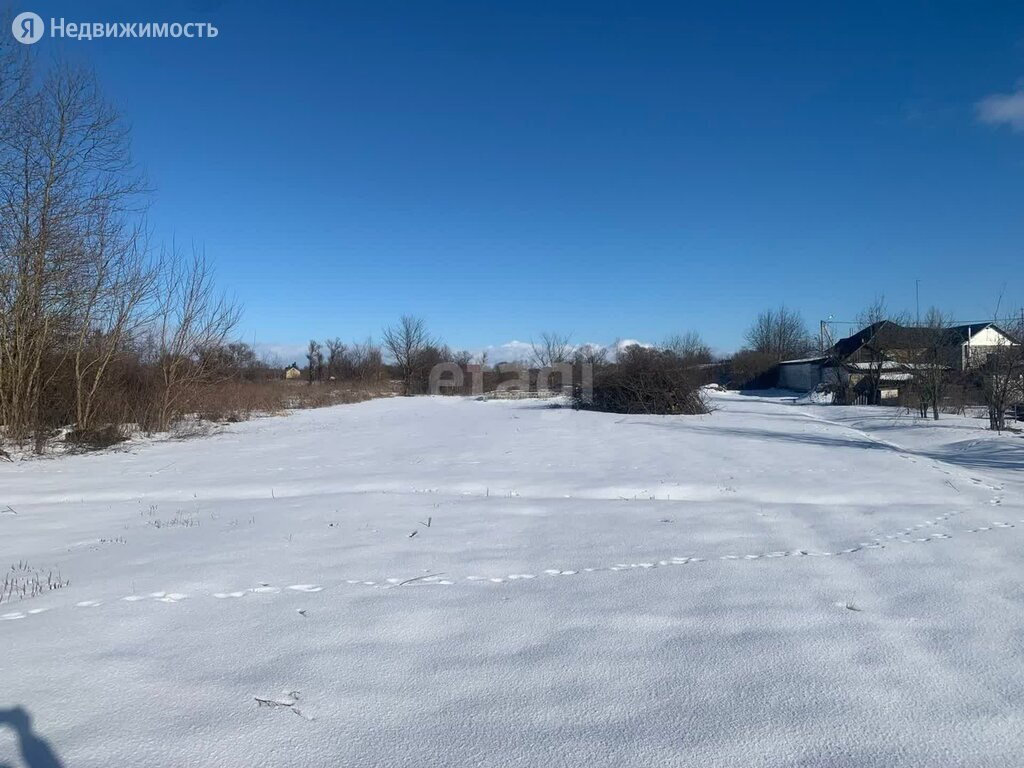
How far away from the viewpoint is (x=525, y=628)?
3.34m

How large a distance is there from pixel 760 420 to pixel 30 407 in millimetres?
17897

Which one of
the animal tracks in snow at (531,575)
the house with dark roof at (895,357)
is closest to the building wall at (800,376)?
the house with dark roof at (895,357)

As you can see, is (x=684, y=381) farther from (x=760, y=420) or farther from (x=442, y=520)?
(x=442, y=520)

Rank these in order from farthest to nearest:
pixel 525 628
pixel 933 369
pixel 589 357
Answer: pixel 589 357, pixel 933 369, pixel 525 628

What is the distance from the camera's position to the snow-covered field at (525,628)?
2322 millimetres

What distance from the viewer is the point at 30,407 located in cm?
1320

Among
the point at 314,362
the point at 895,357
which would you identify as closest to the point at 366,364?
the point at 314,362

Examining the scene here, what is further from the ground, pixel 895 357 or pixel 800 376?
pixel 895 357

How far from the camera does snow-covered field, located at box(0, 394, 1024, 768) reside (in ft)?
7.62

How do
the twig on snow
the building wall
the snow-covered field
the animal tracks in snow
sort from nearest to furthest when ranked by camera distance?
the snow-covered field
the animal tracks in snow
the twig on snow
the building wall

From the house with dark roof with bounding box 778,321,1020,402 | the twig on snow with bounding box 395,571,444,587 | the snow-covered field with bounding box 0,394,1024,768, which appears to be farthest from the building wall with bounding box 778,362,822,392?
the twig on snow with bounding box 395,571,444,587

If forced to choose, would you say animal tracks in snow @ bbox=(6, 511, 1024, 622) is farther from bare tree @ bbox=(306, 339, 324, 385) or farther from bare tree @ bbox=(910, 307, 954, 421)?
bare tree @ bbox=(306, 339, 324, 385)

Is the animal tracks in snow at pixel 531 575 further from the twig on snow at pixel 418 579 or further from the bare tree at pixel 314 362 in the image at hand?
the bare tree at pixel 314 362

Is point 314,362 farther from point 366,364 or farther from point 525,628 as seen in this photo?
point 525,628
